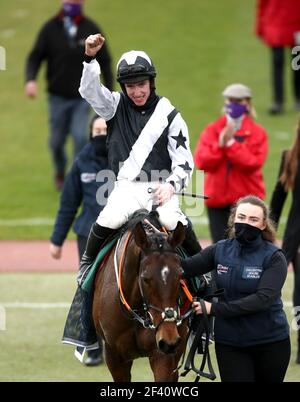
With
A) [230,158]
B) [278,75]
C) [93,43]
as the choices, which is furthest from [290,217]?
[278,75]

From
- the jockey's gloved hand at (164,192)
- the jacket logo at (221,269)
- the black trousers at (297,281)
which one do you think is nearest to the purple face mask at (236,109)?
the black trousers at (297,281)

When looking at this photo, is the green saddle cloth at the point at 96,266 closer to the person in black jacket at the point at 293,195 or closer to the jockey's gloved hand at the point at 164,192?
the jockey's gloved hand at the point at 164,192

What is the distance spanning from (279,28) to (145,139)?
36.0 feet

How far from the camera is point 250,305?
7.40 m

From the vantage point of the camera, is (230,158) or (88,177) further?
(230,158)

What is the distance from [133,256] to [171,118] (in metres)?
1.11

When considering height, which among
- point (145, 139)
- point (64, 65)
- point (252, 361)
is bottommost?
point (252, 361)

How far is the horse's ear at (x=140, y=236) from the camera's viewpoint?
7379 mm

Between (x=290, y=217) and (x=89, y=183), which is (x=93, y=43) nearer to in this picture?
(x=89, y=183)

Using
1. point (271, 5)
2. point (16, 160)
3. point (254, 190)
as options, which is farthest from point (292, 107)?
point (254, 190)

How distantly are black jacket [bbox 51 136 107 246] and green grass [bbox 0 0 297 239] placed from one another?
16.5ft

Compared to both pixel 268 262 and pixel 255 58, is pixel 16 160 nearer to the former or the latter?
pixel 255 58

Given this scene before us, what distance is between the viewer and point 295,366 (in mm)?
9930

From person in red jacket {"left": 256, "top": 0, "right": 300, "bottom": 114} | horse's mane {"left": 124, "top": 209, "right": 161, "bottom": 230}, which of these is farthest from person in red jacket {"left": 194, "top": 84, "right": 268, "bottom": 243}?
person in red jacket {"left": 256, "top": 0, "right": 300, "bottom": 114}
